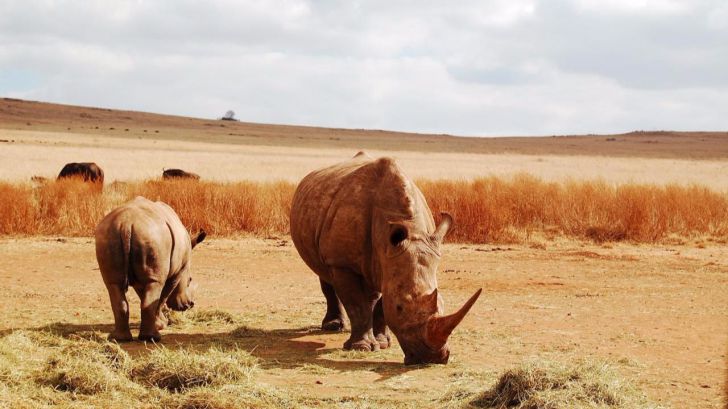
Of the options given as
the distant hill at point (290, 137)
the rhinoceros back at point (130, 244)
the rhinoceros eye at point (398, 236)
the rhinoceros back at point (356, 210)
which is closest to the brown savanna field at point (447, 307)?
the rhinoceros back at point (130, 244)

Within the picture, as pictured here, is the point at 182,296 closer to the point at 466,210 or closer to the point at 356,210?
the point at 356,210

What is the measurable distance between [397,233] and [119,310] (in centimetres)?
310

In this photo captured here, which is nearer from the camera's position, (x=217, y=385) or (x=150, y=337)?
(x=217, y=385)

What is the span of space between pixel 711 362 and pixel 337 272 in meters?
3.76

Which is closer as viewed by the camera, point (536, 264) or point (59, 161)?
point (536, 264)

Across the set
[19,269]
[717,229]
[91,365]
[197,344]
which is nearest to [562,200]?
[717,229]

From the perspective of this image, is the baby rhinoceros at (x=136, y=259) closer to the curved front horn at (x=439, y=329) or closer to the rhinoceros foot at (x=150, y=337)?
the rhinoceros foot at (x=150, y=337)

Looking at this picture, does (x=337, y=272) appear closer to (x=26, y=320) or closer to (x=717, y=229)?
(x=26, y=320)

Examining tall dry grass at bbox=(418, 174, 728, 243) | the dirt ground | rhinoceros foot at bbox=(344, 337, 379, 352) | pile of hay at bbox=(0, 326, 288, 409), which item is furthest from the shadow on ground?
tall dry grass at bbox=(418, 174, 728, 243)

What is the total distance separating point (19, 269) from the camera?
15930 millimetres

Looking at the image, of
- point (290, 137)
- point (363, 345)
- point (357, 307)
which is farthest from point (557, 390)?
point (290, 137)

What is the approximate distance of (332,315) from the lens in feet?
37.9

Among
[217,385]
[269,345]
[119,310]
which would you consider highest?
[119,310]

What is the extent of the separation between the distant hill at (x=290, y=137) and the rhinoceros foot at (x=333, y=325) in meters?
64.9
